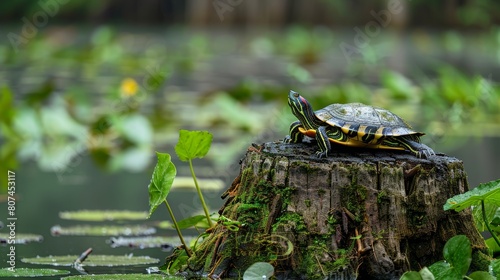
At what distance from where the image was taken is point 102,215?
4125 millimetres

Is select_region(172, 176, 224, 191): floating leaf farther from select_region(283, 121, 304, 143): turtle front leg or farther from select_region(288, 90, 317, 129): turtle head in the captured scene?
select_region(288, 90, 317, 129): turtle head

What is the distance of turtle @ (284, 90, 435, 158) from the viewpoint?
2879mm

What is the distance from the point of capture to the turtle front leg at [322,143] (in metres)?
2.81

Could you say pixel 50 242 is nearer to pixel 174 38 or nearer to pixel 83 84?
pixel 83 84

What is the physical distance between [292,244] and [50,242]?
1.13m

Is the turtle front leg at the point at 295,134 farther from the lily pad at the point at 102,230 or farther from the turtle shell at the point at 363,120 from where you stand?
the lily pad at the point at 102,230

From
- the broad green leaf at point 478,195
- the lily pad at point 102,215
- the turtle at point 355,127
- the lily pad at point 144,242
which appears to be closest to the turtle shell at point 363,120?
the turtle at point 355,127

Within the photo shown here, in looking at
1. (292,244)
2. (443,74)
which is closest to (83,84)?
(443,74)

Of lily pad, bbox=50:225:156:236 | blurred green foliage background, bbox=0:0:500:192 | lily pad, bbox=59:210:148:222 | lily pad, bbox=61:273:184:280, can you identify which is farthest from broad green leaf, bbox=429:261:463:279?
blurred green foliage background, bbox=0:0:500:192

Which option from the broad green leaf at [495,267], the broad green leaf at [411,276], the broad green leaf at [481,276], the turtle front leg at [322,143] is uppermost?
the turtle front leg at [322,143]

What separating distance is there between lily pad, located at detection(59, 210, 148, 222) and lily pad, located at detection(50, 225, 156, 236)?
0.18 meters

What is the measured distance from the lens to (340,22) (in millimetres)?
30641

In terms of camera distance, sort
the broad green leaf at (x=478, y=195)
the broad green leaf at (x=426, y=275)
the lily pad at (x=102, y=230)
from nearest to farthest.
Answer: the broad green leaf at (x=426, y=275) → the broad green leaf at (x=478, y=195) → the lily pad at (x=102, y=230)

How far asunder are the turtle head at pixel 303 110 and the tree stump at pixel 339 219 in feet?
0.43
